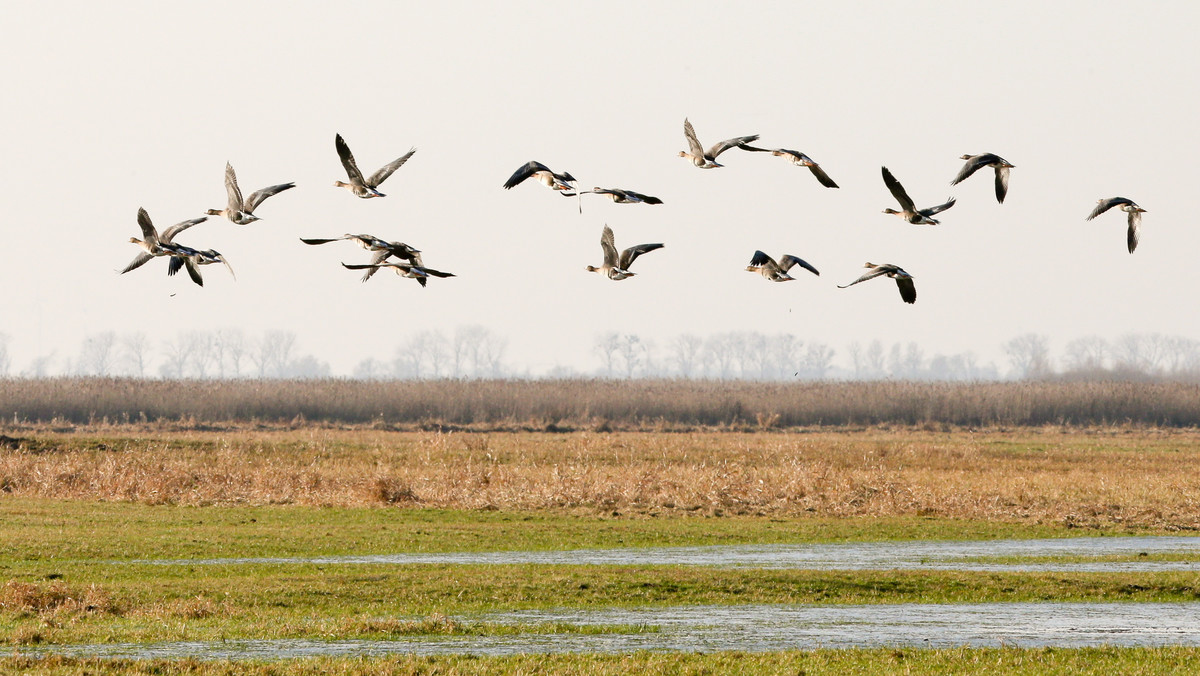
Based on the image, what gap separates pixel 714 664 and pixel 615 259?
686cm

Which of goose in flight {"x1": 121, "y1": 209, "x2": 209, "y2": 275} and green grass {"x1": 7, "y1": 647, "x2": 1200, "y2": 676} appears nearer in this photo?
green grass {"x1": 7, "y1": 647, "x2": 1200, "y2": 676}

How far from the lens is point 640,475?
144ft

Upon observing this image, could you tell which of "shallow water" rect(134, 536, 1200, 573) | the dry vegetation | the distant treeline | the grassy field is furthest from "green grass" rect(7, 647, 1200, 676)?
the distant treeline

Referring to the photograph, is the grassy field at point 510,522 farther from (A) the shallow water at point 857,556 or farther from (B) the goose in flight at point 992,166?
(B) the goose in flight at point 992,166

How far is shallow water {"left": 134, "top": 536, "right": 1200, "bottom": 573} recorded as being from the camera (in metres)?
27.5

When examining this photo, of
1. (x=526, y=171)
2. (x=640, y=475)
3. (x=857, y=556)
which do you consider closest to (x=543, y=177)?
(x=526, y=171)

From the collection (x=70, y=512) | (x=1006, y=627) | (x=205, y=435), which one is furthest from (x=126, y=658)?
(x=205, y=435)

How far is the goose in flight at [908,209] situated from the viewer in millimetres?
18533

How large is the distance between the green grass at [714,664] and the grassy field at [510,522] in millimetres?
70

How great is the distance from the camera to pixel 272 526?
34.0 meters

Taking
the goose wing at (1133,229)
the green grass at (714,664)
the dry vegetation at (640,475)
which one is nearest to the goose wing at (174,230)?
the green grass at (714,664)

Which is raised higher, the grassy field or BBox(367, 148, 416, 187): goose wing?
BBox(367, 148, 416, 187): goose wing

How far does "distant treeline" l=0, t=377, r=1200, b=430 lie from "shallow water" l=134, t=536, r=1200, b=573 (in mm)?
42265

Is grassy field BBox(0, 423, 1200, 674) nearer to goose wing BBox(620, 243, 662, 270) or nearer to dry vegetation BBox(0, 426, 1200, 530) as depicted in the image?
dry vegetation BBox(0, 426, 1200, 530)
